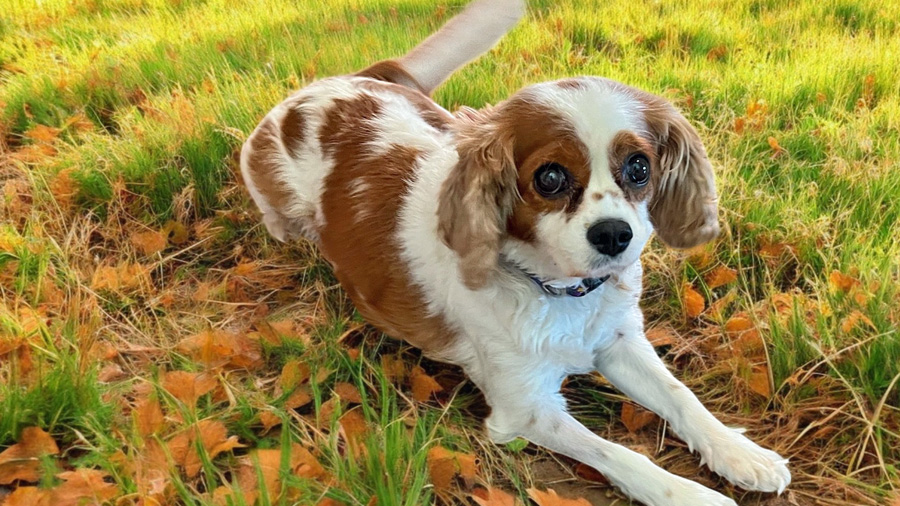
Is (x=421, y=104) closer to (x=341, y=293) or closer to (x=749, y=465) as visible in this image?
(x=341, y=293)

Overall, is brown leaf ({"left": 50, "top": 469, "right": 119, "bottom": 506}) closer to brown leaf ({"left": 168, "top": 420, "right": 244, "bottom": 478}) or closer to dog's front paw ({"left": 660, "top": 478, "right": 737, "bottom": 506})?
brown leaf ({"left": 168, "top": 420, "right": 244, "bottom": 478})

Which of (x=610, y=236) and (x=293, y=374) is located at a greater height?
(x=610, y=236)

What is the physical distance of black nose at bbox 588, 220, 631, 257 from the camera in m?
1.60

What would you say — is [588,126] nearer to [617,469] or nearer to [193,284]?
[617,469]

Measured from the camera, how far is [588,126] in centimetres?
165

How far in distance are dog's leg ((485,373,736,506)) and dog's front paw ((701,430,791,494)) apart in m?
0.09

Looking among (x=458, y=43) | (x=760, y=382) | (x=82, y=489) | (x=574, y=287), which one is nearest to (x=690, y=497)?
(x=760, y=382)

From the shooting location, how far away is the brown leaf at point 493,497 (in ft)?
5.71

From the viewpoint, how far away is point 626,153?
1666 mm

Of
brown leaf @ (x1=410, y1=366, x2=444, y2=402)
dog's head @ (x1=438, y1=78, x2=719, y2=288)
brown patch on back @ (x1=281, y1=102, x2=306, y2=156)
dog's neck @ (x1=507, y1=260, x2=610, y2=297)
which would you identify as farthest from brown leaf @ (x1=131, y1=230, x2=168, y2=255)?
dog's neck @ (x1=507, y1=260, x2=610, y2=297)

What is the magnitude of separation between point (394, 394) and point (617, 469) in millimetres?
740

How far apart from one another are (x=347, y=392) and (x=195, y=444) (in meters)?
0.55

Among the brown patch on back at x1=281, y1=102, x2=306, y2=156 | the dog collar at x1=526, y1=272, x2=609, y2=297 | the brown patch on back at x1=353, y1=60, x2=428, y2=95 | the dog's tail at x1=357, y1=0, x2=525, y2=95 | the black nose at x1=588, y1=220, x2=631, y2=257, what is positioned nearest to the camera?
the black nose at x1=588, y1=220, x2=631, y2=257

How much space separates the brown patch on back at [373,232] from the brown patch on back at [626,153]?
818 mm
